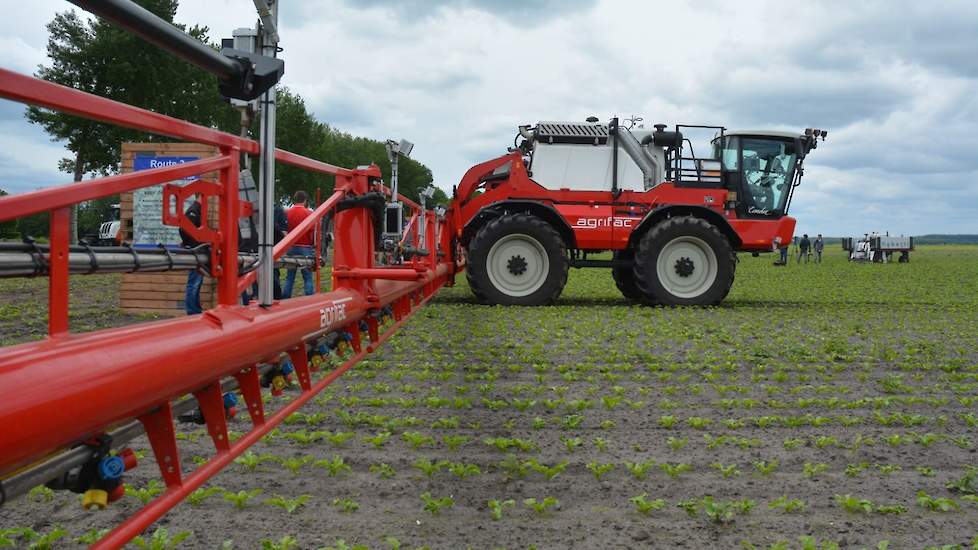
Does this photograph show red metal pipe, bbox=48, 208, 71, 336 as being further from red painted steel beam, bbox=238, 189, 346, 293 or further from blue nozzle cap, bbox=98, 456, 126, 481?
red painted steel beam, bbox=238, 189, 346, 293

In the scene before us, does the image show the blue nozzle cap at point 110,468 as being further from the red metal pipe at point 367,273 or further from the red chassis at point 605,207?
the red chassis at point 605,207

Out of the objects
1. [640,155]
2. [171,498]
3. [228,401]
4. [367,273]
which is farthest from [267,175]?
[640,155]

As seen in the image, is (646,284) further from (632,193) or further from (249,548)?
(249,548)

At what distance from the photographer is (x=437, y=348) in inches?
331

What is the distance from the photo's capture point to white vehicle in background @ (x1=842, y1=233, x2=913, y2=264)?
40594 millimetres

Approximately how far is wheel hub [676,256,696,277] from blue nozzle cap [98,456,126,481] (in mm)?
11020

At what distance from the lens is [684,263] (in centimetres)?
1261

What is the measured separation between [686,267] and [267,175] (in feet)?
32.6

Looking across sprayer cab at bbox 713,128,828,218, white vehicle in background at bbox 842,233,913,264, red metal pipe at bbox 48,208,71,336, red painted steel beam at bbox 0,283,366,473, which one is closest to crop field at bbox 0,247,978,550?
red painted steel beam at bbox 0,283,366,473

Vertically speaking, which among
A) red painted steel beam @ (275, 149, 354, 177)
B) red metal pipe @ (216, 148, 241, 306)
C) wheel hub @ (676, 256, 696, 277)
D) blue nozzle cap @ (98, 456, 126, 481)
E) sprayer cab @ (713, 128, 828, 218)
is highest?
sprayer cab @ (713, 128, 828, 218)

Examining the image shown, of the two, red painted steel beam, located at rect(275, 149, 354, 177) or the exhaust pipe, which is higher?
the exhaust pipe

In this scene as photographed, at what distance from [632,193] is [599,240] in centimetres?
96

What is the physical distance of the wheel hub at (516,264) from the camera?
12.5 m

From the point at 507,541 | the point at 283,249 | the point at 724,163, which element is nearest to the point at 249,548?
the point at 507,541
